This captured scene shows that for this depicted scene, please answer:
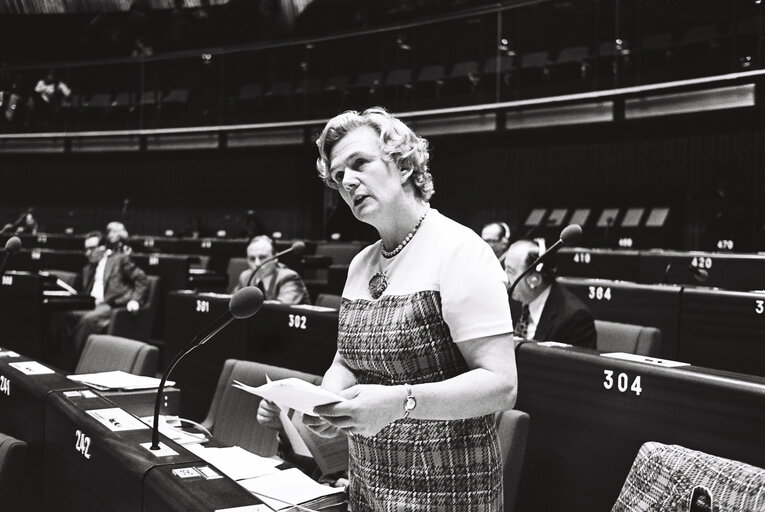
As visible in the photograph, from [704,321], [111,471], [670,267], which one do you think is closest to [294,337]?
[704,321]

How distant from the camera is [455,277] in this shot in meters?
1.52

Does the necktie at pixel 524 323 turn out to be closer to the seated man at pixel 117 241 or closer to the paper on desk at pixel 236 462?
the paper on desk at pixel 236 462

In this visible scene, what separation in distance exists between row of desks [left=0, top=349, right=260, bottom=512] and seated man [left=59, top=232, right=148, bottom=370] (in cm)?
436

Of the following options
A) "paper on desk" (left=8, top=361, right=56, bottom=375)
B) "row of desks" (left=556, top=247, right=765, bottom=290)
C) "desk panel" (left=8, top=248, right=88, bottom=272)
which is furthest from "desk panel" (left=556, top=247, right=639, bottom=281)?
"desk panel" (left=8, top=248, right=88, bottom=272)

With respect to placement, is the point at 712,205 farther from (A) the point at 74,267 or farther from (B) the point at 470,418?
(B) the point at 470,418

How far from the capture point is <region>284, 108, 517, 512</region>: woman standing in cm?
144

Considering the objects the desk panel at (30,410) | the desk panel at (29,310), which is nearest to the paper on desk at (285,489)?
the desk panel at (30,410)

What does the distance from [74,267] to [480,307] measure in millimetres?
9140

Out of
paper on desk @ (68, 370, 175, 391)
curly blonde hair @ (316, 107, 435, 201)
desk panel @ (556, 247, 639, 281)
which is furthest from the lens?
desk panel @ (556, 247, 639, 281)

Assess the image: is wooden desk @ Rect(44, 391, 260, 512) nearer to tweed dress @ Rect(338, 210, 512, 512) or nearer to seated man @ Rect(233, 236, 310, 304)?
tweed dress @ Rect(338, 210, 512, 512)

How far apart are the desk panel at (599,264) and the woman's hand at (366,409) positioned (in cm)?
556

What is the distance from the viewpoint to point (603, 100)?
9492mm

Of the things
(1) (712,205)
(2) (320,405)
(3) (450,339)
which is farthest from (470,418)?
(1) (712,205)

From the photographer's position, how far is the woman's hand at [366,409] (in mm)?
1343
